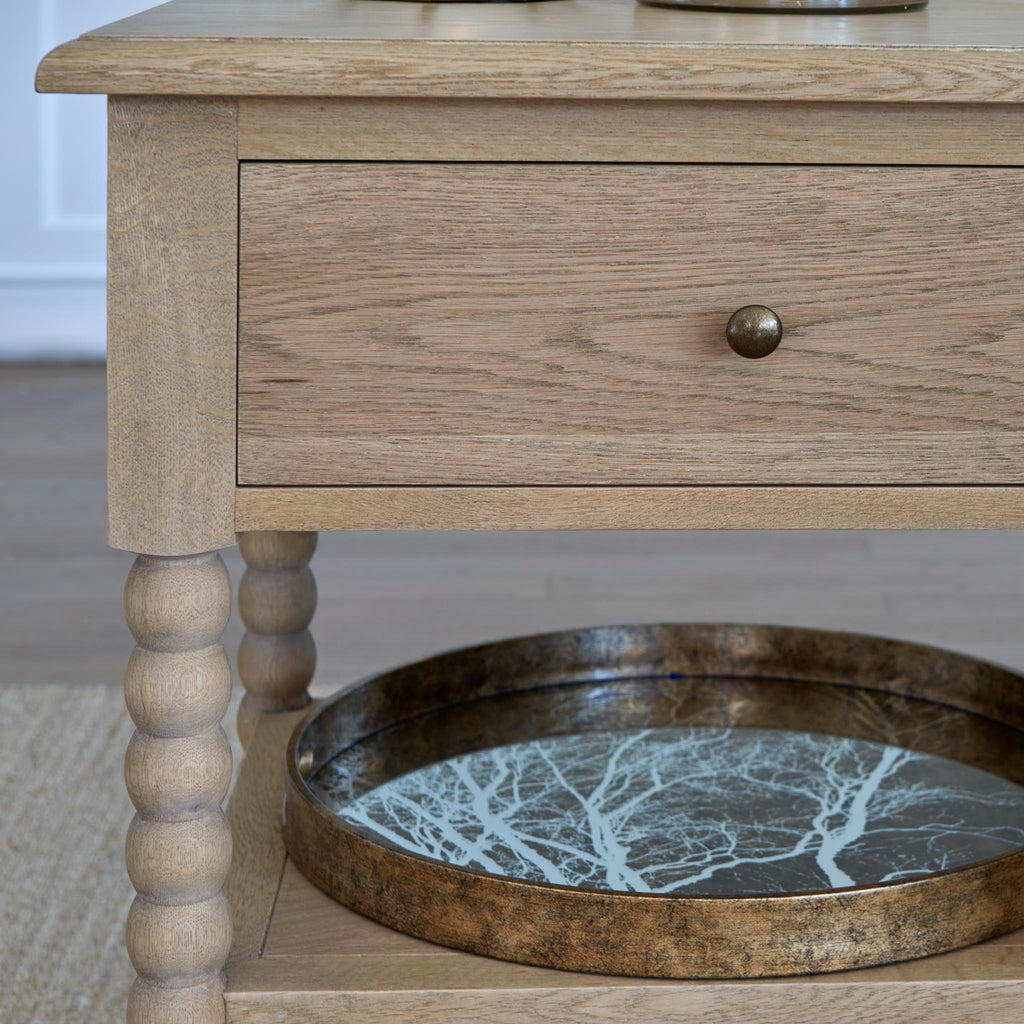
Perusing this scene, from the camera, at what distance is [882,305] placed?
64cm

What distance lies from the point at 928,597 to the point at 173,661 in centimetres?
145

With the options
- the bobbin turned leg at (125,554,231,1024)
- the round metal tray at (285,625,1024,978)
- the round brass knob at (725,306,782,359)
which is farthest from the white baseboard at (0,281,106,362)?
the round brass knob at (725,306,782,359)

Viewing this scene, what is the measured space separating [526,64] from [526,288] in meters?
0.09

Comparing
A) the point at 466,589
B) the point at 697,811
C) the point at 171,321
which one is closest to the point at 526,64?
the point at 171,321

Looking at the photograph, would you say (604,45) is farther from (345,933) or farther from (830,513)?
(345,933)

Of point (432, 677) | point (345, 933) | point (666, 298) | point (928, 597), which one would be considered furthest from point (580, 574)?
point (666, 298)

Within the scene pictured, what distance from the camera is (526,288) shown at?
2.06 feet

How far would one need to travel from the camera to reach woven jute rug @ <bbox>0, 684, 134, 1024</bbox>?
3.53 feet

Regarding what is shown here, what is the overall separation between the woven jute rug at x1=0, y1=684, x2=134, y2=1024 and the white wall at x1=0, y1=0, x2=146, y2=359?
5.43 ft

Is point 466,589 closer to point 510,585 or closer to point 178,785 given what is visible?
point 510,585

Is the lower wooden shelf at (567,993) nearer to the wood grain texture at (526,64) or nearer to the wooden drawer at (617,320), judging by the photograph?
the wooden drawer at (617,320)

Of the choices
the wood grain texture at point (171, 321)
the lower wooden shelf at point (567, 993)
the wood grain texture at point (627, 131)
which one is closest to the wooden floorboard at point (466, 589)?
the lower wooden shelf at point (567, 993)

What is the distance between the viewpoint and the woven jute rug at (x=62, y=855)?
42.3 inches

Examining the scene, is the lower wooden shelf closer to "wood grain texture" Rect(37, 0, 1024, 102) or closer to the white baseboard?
"wood grain texture" Rect(37, 0, 1024, 102)
